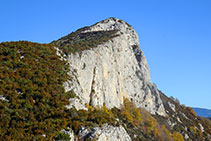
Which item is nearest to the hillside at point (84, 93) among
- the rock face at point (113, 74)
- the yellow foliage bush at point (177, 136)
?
the rock face at point (113, 74)

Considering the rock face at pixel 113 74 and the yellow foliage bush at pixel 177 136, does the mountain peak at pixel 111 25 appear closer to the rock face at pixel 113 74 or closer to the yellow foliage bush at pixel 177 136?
the rock face at pixel 113 74

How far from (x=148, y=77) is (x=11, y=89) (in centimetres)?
5392

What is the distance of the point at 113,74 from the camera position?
5753 centimetres

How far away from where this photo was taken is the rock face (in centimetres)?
4483

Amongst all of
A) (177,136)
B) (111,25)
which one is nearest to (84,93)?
(177,136)

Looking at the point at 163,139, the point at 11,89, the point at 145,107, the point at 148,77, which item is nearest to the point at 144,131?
the point at 163,139

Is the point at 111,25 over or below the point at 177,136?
over

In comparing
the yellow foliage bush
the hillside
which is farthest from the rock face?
the yellow foliage bush

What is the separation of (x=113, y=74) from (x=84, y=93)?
47.8 feet

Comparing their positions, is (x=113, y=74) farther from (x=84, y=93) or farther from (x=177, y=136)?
(x=177, y=136)

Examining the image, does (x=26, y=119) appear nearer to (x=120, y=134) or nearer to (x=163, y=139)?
(x=120, y=134)

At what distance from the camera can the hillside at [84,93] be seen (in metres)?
25.0

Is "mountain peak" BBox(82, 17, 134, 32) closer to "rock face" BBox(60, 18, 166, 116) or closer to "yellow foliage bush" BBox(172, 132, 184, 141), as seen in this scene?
"rock face" BBox(60, 18, 166, 116)

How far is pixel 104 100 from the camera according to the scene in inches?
1994
